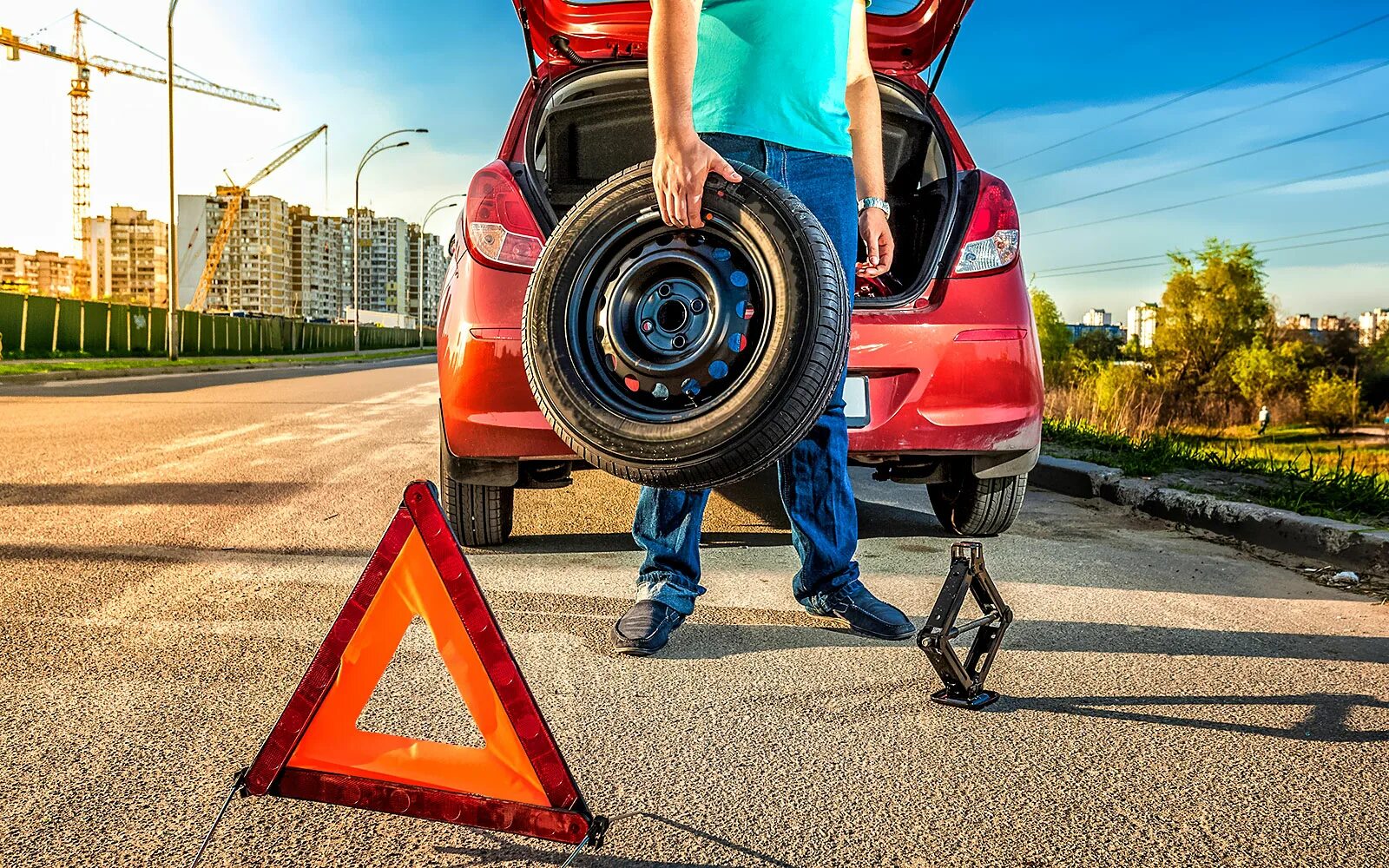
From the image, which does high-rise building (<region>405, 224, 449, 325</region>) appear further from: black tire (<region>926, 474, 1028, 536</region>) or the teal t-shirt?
the teal t-shirt

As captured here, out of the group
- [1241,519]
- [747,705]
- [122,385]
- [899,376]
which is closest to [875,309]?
[899,376]

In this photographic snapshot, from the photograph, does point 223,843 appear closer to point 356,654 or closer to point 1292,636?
point 356,654

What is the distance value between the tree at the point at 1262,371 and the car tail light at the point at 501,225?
331 ft

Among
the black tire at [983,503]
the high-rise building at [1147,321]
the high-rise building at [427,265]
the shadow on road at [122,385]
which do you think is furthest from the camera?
the high-rise building at [427,265]

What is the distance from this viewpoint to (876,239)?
131 inches

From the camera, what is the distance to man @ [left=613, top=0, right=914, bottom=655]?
2.54m

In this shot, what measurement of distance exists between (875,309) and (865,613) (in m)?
1.17

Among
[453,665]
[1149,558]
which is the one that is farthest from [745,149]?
[1149,558]

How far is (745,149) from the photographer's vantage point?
9.41 ft

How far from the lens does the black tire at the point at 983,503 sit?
450cm

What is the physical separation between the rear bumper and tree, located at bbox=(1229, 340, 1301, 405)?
328 ft

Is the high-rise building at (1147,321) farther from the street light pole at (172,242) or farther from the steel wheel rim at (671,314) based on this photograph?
the steel wheel rim at (671,314)

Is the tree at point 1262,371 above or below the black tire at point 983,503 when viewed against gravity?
above

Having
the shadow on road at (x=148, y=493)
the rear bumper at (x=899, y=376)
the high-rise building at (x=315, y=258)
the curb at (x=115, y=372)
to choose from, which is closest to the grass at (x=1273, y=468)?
the rear bumper at (x=899, y=376)
